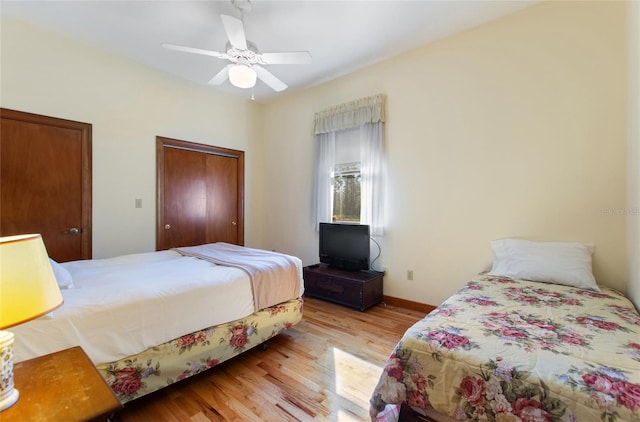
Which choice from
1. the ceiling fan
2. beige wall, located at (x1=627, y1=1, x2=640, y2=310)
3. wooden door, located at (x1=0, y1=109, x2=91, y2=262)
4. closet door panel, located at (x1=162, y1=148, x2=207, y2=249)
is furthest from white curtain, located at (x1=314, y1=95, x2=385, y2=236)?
wooden door, located at (x1=0, y1=109, x2=91, y2=262)

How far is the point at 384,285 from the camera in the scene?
11.3 feet

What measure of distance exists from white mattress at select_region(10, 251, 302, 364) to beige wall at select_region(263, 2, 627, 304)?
2.08 meters

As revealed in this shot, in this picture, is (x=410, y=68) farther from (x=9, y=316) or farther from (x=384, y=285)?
(x=9, y=316)

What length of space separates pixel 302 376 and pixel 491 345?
1.29m

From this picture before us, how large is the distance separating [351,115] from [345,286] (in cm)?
217

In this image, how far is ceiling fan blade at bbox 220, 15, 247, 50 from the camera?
6.36 ft

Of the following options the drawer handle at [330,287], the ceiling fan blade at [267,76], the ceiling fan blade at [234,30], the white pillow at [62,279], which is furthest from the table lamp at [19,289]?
the drawer handle at [330,287]

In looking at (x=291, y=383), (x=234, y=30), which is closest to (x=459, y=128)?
(x=234, y=30)

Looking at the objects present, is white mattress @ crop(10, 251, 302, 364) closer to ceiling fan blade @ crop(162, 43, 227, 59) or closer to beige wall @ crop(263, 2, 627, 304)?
ceiling fan blade @ crop(162, 43, 227, 59)

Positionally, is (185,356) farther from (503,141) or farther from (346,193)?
(503,141)

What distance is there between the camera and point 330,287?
3422 millimetres

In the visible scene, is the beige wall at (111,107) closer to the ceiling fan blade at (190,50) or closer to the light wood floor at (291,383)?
the ceiling fan blade at (190,50)

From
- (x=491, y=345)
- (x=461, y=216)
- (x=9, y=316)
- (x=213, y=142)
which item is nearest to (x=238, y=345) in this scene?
(x=9, y=316)

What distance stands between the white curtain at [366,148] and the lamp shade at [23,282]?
9.86 ft
